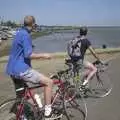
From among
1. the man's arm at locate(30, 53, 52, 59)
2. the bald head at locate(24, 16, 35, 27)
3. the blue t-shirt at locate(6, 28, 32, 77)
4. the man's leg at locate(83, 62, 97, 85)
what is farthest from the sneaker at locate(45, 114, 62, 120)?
the man's leg at locate(83, 62, 97, 85)

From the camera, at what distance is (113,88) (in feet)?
40.8

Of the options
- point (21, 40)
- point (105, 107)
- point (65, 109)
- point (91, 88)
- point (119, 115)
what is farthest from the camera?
point (91, 88)

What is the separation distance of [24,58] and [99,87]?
16.4 ft

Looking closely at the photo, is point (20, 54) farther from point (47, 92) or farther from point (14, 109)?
point (14, 109)

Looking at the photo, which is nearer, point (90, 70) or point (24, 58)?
point (24, 58)

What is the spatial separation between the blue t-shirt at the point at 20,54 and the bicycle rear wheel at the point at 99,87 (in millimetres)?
4521

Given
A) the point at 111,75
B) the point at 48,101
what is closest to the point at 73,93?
the point at 48,101

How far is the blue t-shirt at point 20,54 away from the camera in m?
6.82

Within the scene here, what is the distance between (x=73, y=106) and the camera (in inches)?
308

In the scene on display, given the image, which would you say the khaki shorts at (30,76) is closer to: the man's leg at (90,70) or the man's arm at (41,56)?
the man's arm at (41,56)

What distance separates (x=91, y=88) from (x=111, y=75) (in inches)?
158

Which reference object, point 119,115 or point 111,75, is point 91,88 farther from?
point 111,75

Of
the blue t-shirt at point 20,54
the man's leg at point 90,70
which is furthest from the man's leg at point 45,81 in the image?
the man's leg at point 90,70

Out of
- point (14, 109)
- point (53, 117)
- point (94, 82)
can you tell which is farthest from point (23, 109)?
point (94, 82)
